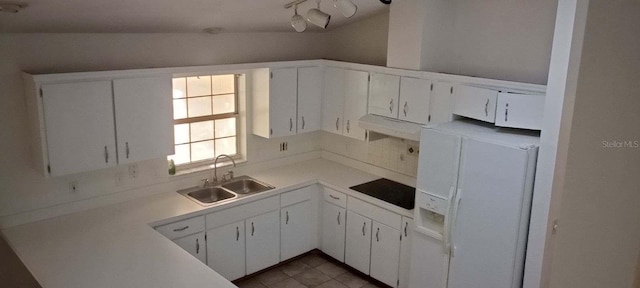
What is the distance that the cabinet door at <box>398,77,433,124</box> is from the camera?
4.40 meters

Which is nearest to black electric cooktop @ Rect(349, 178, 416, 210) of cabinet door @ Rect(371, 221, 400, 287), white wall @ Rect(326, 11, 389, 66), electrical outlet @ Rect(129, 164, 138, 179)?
cabinet door @ Rect(371, 221, 400, 287)

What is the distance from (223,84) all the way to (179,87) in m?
0.51

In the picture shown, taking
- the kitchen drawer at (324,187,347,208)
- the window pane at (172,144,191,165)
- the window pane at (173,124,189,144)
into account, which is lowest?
the kitchen drawer at (324,187,347,208)

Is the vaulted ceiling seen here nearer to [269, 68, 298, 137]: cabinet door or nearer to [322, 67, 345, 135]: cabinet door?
[269, 68, 298, 137]: cabinet door

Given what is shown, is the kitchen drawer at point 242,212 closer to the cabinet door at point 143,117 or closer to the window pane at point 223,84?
the cabinet door at point 143,117

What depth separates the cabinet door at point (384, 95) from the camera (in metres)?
4.64

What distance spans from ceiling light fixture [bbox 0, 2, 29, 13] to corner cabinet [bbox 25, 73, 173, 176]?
0.59 meters

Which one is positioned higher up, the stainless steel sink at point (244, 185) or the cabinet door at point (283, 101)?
the cabinet door at point (283, 101)

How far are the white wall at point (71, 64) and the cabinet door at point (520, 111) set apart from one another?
8.11ft

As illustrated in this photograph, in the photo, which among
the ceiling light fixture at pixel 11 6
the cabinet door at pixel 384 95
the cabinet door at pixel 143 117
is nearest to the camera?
the ceiling light fixture at pixel 11 6

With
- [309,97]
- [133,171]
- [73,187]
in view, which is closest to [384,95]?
[309,97]

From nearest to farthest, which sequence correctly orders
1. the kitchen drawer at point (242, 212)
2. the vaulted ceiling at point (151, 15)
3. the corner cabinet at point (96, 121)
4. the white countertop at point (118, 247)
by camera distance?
the white countertop at point (118, 247) → the vaulted ceiling at point (151, 15) → the corner cabinet at point (96, 121) → the kitchen drawer at point (242, 212)

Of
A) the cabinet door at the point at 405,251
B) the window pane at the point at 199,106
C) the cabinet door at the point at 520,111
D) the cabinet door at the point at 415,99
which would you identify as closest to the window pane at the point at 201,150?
the window pane at the point at 199,106

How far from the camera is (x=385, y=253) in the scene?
15.3 ft
